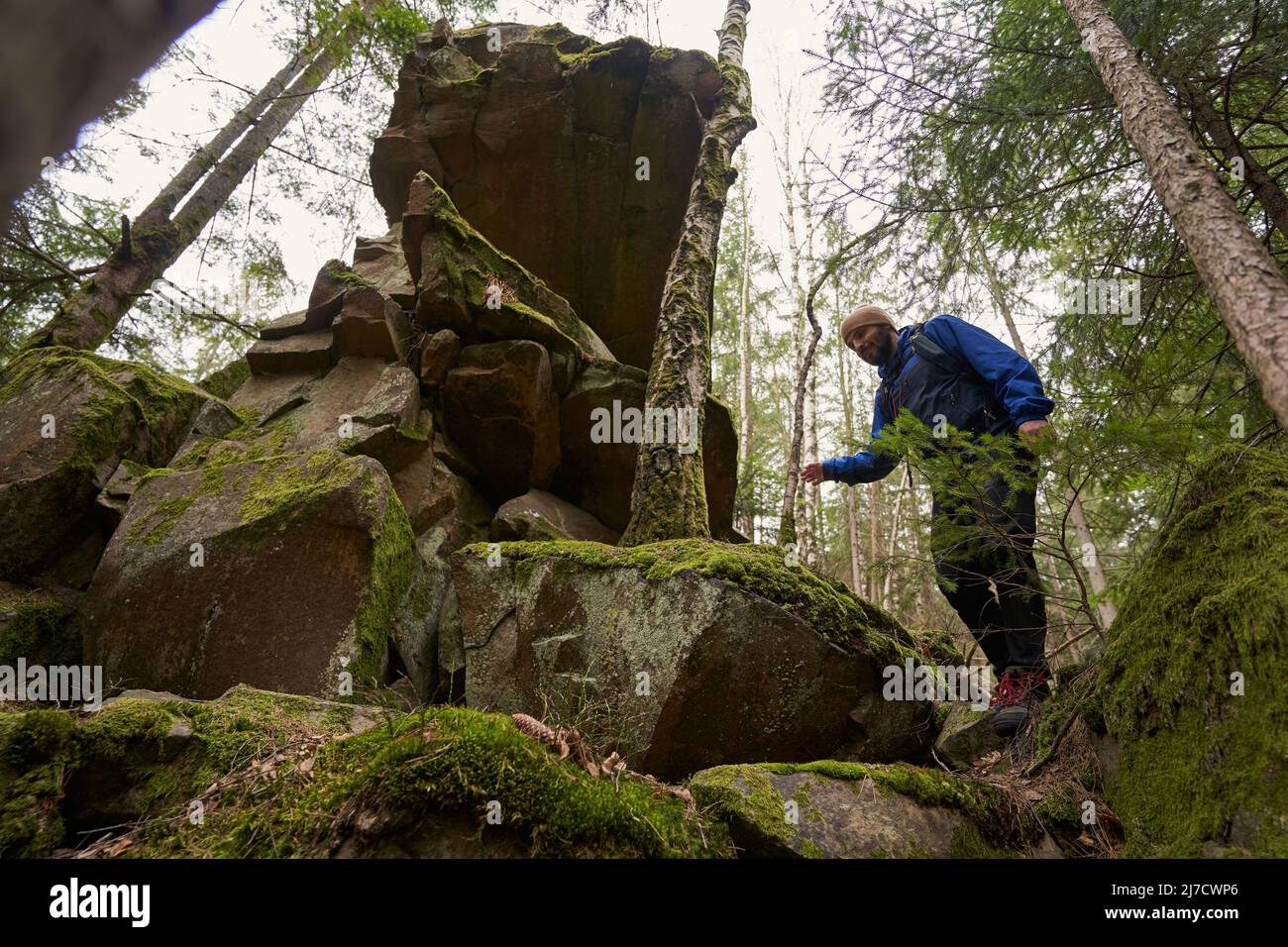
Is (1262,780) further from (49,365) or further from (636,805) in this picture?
(49,365)

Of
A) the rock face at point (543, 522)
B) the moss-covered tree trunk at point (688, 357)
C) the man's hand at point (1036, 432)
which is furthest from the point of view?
the rock face at point (543, 522)

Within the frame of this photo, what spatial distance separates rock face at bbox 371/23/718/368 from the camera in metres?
8.89

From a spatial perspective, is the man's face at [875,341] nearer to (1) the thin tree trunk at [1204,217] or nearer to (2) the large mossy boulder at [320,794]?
(1) the thin tree trunk at [1204,217]

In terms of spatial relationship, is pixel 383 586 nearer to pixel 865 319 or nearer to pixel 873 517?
pixel 865 319

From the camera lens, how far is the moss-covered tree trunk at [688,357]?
4.98m

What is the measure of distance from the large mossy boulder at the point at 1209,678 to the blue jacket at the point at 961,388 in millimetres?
1179

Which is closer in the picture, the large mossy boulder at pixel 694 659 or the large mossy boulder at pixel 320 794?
the large mossy boulder at pixel 320 794

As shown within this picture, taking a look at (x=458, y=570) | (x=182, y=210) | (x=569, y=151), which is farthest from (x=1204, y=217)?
(x=182, y=210)

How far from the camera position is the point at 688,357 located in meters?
5.77

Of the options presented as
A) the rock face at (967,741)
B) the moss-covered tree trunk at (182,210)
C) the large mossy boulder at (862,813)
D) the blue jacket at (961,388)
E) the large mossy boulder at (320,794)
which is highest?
the moss-covered tree trunk at (182,210)

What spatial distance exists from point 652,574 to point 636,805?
5.07ft

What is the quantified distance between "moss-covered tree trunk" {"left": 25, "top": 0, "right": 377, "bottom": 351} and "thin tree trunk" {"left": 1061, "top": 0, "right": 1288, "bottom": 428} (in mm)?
8824

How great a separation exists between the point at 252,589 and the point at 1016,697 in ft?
16.6

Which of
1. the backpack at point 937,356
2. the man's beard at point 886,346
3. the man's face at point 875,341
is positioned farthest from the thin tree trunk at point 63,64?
the man's beard at point 886,346
